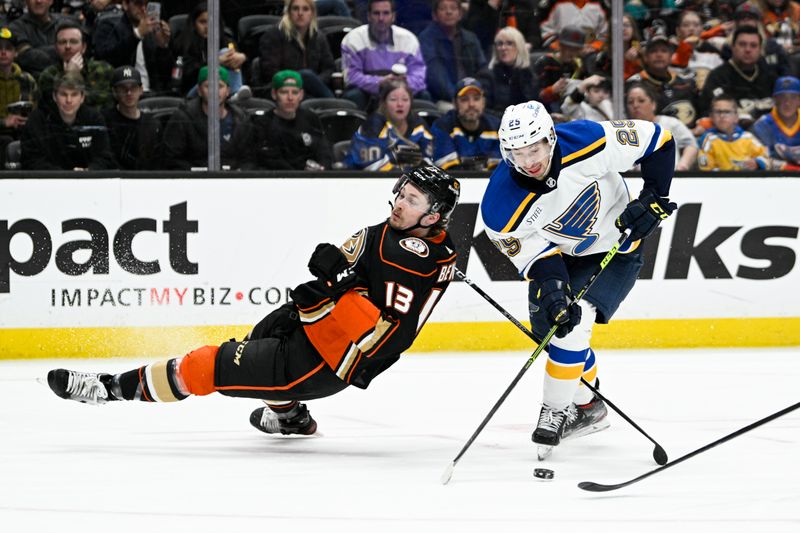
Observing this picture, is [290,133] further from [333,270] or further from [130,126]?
[333,270]

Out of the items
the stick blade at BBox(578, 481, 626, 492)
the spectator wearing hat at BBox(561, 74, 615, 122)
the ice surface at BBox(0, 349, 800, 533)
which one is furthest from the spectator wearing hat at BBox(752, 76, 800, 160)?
the stick blade at BBox(578, 481, 626, 492)

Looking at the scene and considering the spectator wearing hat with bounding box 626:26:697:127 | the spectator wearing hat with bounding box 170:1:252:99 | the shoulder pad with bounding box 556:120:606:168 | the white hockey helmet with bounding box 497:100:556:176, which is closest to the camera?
the white hockey helmet with bounding box 497:100:556:176

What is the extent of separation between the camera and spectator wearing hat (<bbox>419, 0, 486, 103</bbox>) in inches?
248

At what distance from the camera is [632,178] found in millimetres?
6289

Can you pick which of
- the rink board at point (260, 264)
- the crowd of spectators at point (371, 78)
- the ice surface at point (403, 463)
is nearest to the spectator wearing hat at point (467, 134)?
the crowd of spectators at point (371, 78)

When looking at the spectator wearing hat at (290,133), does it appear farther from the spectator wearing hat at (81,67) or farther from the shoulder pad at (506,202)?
the shoulder pad at (506,202)

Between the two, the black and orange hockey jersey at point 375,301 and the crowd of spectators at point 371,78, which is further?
the crowd of spectators at point 371,78

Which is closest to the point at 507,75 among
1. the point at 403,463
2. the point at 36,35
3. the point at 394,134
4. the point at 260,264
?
the point at 394,134

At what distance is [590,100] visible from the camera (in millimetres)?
6387

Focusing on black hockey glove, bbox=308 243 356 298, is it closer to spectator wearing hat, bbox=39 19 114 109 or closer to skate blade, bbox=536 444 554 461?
skate blade, bbox=536 444 554 461

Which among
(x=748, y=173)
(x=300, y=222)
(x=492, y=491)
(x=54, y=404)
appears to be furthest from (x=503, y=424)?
(x=748, y=173)

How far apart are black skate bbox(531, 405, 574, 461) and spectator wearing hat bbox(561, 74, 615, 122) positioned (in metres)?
3.04

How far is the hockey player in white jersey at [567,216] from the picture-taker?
346 cm

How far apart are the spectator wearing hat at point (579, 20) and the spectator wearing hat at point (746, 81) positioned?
2.18ft
